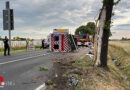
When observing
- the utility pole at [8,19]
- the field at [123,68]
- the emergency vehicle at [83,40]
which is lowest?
the field at [123,68]

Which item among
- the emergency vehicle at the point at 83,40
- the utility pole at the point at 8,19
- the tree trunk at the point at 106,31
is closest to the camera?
the tree trunk at the point at 106,31

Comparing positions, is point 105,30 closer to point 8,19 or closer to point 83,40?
point 8,19

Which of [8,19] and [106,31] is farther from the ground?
[8,19]

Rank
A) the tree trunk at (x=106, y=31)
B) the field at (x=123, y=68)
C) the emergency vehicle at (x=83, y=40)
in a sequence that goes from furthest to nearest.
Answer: the emergency vehicle at (x=83, y=40)
the field at (x=123, y=68)
the tree trunk at (x=106, y=31)

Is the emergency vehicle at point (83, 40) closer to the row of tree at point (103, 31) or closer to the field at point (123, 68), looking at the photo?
the field at point (123, 68)

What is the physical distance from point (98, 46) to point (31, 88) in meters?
4.23

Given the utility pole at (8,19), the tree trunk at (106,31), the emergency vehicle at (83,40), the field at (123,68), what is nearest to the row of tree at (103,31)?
the tree trunk at (106,31)

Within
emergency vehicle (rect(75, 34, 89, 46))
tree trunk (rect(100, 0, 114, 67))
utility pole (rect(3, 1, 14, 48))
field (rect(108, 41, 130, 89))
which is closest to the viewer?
tree trunk (rect(100, 0, 114, 67))

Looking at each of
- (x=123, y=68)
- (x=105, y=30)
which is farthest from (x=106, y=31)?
(x=123, y=68)

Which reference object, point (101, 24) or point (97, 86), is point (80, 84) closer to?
point (97, 86)

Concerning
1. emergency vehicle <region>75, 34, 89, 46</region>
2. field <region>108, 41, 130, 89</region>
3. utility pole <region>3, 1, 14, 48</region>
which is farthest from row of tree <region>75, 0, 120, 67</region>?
emergency vehicle <region>75, 34, 89, 46</region>

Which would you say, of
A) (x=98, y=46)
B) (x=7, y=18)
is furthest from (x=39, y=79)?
(x=7, y=18)

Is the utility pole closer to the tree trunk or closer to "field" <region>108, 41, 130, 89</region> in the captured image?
"field" <region>108, 41, 130, 89</region>

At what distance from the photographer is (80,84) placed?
494cm
